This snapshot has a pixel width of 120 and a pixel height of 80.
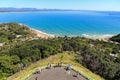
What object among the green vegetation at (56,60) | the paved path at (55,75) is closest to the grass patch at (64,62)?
the green vegetation at (56,60)

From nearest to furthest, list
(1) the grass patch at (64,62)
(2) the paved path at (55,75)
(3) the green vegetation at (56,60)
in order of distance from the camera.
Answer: (2) the paved path at (55,75) → (1) the grass patch at (64,62) → (3) the green vegetation at (56,60)

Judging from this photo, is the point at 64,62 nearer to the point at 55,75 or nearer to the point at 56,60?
the point at 56,60

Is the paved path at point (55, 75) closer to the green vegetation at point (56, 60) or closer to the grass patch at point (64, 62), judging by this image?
the grass patch at point (64, 62)

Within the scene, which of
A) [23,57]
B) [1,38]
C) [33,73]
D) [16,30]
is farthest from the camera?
[16,30]

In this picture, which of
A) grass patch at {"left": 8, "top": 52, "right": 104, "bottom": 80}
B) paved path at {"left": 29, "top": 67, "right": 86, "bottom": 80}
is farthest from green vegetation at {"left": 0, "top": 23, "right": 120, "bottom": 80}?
paved path at {"left": 29, "top": 67, "right": 86, "bottom": 80}

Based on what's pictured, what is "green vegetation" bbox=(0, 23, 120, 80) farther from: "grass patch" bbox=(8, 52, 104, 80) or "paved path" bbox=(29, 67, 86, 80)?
"paved path" bbox=(29, 67, 86, 80)

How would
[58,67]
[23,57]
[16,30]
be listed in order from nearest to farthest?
[58,67] → [23,57] → [16,30]

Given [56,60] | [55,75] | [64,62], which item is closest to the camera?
[55,75]

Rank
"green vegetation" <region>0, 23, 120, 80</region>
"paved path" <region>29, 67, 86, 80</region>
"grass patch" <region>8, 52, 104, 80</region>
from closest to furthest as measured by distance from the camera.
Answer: "paved path" <region>29, 67, 86, 80</region> < "grass patch" <region>8, 52, 104, 80</region> < "green vegetation" <region>0, 23, 120, 80</region>

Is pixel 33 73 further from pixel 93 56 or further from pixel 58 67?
pixel 93 56

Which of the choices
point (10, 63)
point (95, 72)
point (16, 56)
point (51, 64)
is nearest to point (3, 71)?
point (10, 63)

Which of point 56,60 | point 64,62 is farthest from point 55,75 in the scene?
point 56,60
